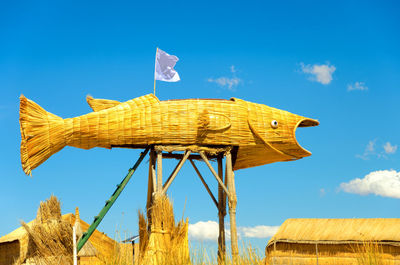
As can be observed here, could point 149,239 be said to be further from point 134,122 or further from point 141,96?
point 141,96

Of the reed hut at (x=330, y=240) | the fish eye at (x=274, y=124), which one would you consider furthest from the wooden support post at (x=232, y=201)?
the reed hut at (x=330, y=240)

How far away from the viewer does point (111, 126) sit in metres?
12.4

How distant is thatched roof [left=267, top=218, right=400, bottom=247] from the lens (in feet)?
59.9

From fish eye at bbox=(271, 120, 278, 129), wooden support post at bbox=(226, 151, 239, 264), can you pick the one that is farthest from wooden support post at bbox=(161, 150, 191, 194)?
fish eye at bbox=(271, 120, 278, 129)

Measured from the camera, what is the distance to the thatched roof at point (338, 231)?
1825 centimetres

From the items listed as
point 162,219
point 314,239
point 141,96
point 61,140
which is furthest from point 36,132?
point 314,239

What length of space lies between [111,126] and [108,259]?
4959 millimetres

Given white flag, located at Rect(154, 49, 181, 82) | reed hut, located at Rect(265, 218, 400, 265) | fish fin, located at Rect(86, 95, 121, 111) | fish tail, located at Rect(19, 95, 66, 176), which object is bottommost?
reed hut, located at Rect(265, 218, 400, 265)

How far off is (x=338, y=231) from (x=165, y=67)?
31.8 feet

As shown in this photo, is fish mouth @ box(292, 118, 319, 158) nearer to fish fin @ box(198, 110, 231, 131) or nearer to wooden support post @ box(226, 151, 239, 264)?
wooden support post @ box(226, 151, 239, 264)

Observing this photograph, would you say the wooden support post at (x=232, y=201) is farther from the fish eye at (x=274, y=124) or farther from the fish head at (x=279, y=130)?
the fish eye at (x=274, y=124)

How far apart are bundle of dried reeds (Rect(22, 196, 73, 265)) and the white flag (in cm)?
698

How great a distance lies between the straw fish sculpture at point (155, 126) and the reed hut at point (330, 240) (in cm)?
700

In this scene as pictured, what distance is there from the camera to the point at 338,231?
1906 centimetres
